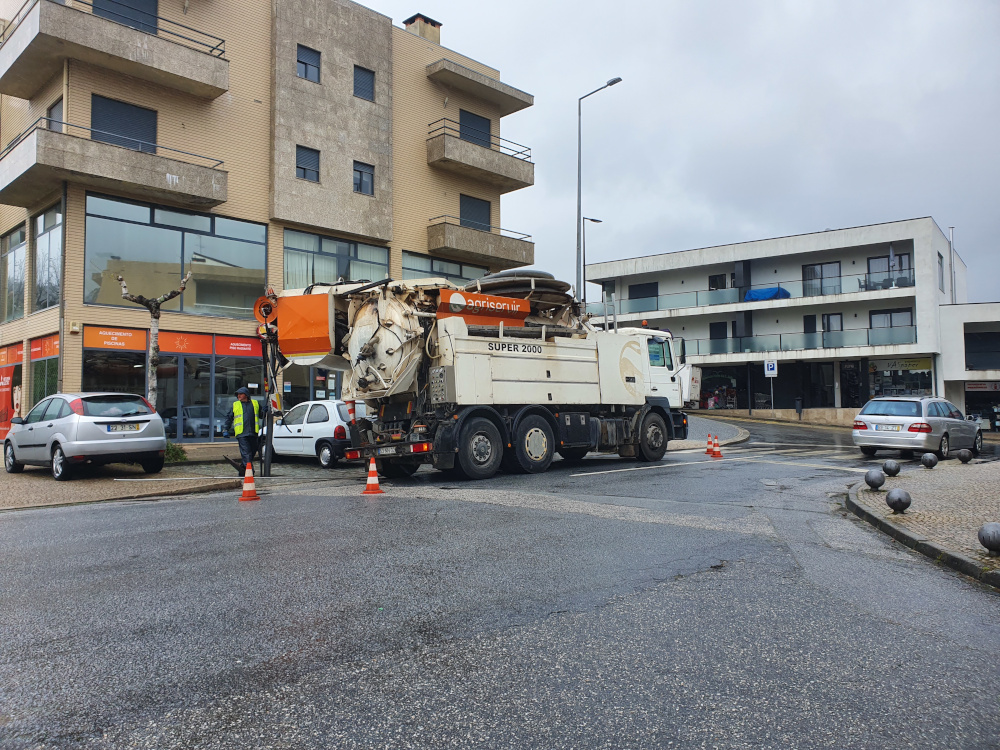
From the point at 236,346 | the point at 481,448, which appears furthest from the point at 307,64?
the point at 481,448

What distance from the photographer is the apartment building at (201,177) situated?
1895 centimetres

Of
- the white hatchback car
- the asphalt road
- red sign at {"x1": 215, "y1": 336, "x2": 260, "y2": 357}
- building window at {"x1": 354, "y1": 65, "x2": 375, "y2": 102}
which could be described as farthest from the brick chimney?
the asphalt road

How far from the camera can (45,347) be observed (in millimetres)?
20078

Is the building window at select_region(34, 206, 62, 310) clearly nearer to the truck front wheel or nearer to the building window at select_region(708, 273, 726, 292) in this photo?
the truck front wheel

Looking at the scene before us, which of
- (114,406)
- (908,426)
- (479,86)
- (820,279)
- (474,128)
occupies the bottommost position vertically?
(908,426)

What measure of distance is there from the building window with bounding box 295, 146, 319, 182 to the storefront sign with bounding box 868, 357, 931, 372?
3106 cm

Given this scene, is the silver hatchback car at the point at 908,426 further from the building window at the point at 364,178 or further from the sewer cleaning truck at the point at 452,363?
the building window at the point at 364,178

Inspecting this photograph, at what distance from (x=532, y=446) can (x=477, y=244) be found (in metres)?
15.0

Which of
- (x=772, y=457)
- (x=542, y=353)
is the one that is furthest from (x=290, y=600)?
(x=772, y=457)

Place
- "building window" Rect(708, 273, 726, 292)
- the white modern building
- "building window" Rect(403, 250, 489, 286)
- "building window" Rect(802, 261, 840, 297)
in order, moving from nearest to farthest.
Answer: "building window" Rect(403, 250, 489, 286), the white modern building, "building window" Rect(802, 261, 840, 297), "building window" Rect(708, 273, 726, 292)

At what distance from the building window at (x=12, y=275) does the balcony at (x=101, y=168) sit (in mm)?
1803

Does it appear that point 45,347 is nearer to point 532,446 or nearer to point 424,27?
point 532,446

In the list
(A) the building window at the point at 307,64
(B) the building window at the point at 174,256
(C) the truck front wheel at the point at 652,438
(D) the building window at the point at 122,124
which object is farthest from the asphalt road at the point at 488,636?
(A) the building window at the point at 307,64

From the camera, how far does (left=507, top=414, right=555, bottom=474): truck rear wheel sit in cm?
1332
